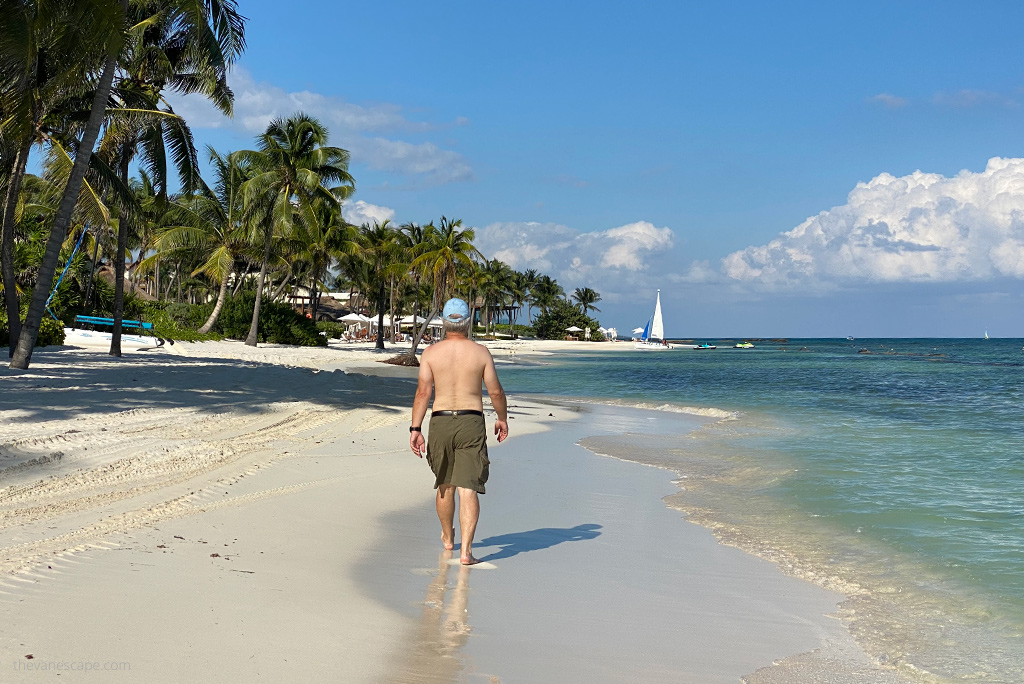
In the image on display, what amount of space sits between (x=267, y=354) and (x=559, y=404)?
581 inches

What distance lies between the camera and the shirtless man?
17.6 ft

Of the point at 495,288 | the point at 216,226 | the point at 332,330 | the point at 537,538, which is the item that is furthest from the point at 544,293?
the point at 537,538

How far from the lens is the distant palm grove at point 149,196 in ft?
48.2

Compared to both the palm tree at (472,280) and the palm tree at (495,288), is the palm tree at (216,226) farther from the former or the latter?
the palm tree at (495,288)

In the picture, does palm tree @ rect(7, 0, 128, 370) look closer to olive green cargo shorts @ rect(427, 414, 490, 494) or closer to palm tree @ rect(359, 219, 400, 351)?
olive green cargo shorts @ rect(427, 414, 490, 494)

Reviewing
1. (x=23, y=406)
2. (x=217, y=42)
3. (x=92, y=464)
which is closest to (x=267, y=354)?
(x=217, y=42)

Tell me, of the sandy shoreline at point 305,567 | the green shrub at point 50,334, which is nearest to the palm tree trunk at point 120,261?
the green shrub at point 50,334

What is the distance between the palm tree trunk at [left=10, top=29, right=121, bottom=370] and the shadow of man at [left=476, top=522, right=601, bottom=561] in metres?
12.0

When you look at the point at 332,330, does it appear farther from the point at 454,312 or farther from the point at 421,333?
the point at 454,312

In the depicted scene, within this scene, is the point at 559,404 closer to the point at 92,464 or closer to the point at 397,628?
the point at 92,464

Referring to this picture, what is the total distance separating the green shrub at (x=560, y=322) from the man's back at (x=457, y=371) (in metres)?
107

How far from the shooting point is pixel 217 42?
19.2 metres

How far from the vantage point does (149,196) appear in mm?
41781

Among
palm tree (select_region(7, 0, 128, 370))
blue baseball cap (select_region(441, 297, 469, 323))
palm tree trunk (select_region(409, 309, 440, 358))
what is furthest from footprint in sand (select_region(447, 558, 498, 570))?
palm tree trunk (select_region(409, 309, 440, 358))
